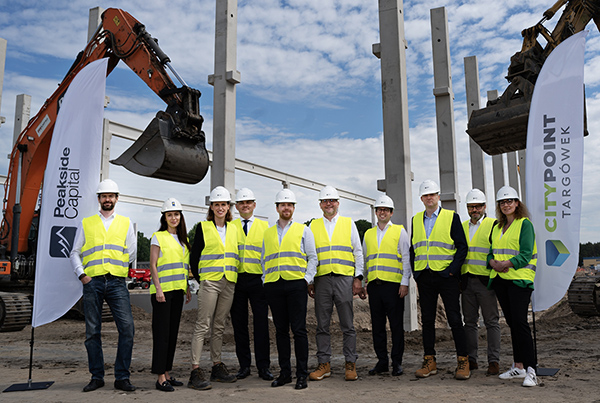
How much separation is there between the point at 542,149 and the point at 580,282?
6607mm

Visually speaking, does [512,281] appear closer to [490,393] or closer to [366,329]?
[490,393]

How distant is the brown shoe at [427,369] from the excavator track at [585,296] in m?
7.14

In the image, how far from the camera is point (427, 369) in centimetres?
539

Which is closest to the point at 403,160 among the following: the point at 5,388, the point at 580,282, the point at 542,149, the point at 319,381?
the point at 542,149

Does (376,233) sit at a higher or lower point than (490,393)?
higher

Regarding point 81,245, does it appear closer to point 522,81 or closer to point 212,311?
point 212,311

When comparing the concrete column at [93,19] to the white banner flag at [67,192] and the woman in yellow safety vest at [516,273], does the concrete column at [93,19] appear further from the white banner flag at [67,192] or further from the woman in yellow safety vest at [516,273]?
the woman in yellow safety vest at [516,273]

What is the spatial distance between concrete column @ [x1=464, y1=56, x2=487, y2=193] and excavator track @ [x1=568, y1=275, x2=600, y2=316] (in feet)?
10.4

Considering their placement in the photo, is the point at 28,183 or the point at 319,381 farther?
the point at 28,183

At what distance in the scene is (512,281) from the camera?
5.16m

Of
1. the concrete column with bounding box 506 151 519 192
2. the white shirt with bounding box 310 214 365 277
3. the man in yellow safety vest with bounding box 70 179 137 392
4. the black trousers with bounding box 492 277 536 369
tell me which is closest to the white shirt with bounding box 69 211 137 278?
the man in yellow safety vest with bounding box 70 179 137 392

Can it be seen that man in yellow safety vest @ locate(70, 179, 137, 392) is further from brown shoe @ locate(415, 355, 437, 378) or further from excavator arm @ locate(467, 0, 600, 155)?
excavator arm @ locate(467, 0, 600, 155)

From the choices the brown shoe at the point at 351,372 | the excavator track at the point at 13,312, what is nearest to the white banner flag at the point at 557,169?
the brown shoe at the point at 351,372

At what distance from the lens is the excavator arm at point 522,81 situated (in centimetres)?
850
